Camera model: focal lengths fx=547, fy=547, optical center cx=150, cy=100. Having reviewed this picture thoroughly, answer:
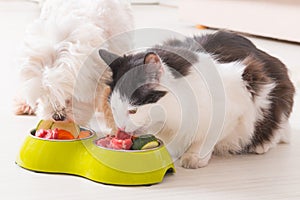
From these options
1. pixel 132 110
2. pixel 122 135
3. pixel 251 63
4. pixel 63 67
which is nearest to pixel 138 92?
pixel 132 110

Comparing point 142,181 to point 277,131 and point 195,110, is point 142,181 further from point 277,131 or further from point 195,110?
point 277,131

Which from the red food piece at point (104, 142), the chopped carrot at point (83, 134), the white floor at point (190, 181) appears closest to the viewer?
the white floor at point (190, 181)

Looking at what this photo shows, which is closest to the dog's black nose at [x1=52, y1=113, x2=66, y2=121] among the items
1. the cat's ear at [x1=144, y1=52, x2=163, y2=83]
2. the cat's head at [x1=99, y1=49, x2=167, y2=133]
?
the cat's head at [x1=99, y1=49, x2=167, y2=133]

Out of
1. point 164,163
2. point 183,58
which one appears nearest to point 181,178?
point 164,163

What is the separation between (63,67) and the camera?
5.11 feet

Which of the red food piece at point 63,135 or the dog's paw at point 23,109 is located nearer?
the red food piece at point 63,135

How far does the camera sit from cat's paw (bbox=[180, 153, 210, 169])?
5.22 feet

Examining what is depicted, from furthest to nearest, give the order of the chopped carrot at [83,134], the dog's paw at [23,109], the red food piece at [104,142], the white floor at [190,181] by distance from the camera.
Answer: the dog's paw at [23,109] → the chopped carrot at [83,134] → the red food piece at [104,142] → the white floor at [190,181]

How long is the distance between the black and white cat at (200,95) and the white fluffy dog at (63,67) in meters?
0.14

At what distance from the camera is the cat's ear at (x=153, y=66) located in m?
1.39

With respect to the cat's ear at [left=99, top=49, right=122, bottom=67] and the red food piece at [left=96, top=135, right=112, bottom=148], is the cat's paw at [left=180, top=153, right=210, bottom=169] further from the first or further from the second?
the cat's ear at [left=99, top=49, right=122, bottom=67]

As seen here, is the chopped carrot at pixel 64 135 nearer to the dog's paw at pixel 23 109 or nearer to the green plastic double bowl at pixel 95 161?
the green plastic double bowl at pixel 95 161

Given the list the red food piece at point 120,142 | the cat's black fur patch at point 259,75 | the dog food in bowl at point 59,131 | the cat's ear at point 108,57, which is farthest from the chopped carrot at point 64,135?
the cat's black fur patch at point 259,75

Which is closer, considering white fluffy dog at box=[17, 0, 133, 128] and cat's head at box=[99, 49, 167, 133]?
cat's head at box=[99, 49, 167, 133]
